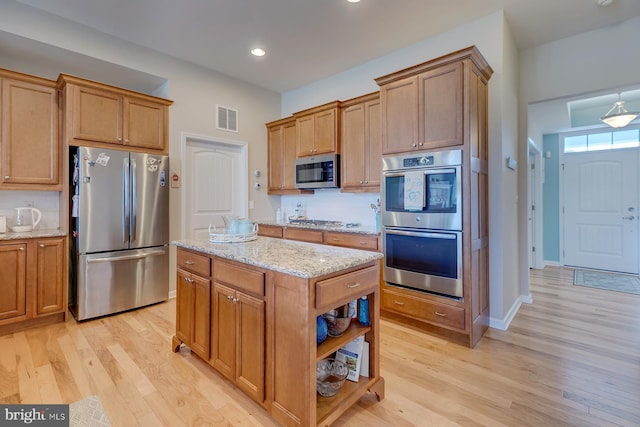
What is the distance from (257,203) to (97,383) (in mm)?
3094

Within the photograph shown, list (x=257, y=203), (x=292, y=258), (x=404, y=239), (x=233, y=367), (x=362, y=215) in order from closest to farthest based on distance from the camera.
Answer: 1. (x=292, y=258)
2. (x=233, y=367)
3. (x=404, y=239)
4. (x=362, y=215)
5. (x=257, y=203)

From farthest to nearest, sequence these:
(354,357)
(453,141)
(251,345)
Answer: (453,141) < (354,357) < (251,345)

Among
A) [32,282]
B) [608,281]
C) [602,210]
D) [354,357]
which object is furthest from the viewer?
[602,210]

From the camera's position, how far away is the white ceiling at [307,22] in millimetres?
2711

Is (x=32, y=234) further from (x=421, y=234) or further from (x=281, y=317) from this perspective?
(x=421, y=234)

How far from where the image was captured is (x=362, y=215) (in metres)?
4.02

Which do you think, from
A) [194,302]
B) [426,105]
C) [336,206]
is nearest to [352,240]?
[336,206]

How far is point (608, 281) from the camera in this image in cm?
446

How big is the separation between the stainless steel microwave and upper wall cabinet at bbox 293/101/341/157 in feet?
0.28

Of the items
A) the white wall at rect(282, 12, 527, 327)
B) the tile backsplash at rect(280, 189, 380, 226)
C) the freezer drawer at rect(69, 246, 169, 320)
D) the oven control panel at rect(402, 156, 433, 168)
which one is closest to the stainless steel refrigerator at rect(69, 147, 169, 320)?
the freezer drawer at rect(69, 246, 169, 320)

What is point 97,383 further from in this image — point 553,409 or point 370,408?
point 553,409

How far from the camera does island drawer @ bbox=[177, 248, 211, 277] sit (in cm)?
203

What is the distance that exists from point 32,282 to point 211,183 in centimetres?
213

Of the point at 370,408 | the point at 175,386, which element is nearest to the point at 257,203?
the point at 175,386
